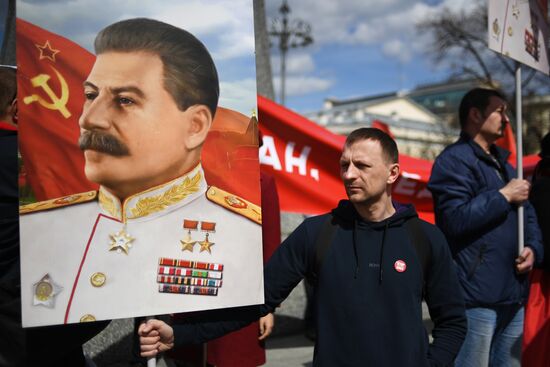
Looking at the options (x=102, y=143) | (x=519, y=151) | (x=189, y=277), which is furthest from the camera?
(x=519, y=151)

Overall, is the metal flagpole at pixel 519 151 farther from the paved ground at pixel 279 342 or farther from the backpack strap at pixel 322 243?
the paved ground at pixel 279 342

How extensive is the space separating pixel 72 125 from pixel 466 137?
2248 millimetres

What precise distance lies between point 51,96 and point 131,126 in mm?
240

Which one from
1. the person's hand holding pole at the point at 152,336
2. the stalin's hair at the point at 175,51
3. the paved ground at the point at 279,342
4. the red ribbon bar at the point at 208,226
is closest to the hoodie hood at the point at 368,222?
the red ribbon bar at the point at 208,226

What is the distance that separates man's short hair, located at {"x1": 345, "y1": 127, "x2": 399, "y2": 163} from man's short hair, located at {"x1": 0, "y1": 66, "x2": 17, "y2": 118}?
4.11 ft

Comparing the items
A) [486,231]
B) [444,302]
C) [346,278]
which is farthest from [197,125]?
[486,231]

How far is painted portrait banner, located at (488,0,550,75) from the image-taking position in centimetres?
312

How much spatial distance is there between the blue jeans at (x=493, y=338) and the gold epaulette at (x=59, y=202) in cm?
203

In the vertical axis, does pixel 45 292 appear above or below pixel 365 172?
below

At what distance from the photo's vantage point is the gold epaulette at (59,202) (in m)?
1.58

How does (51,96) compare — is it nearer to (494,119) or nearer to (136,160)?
(136,160)

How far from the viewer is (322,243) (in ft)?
6.95

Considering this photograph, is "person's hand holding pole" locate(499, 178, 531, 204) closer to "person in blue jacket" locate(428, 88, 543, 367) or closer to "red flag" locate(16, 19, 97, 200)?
"person in blue jacket" locate(428, 88, 543, 367)

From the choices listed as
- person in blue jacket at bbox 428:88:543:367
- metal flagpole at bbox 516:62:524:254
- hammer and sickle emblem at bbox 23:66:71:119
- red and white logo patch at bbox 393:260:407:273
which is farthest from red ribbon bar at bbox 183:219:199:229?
metal flagpole at bbox 516:62:524:254
